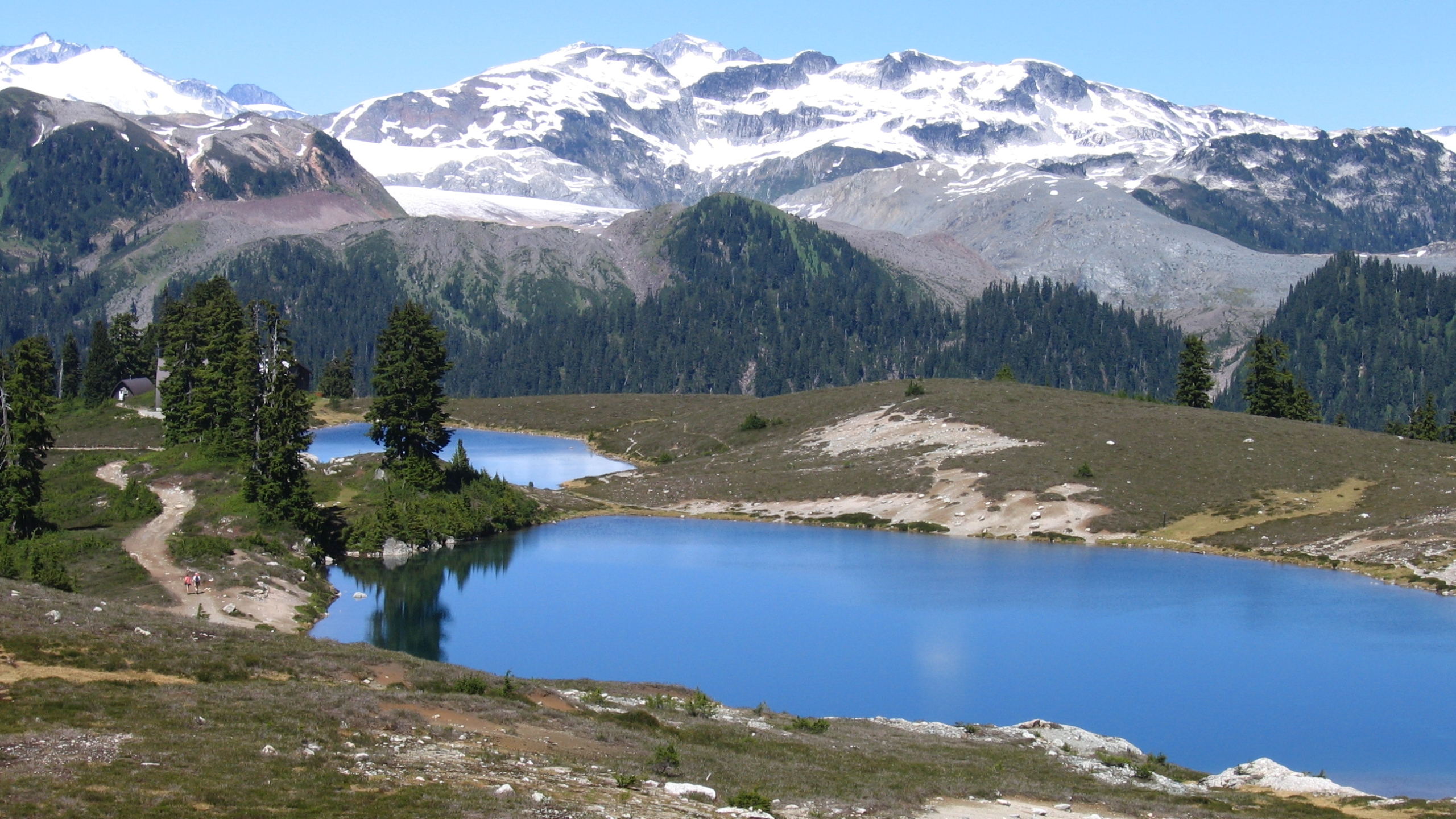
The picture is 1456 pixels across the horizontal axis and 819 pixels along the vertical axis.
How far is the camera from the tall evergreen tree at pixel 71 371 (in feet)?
599

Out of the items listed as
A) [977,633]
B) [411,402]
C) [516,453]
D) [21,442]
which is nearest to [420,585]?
[411,402]

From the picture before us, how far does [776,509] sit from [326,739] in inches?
3562

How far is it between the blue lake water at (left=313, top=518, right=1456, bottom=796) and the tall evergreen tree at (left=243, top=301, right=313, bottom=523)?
6.15 metres

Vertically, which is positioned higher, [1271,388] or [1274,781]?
[1271,388]

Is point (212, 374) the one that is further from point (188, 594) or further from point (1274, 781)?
point (1274, 781)

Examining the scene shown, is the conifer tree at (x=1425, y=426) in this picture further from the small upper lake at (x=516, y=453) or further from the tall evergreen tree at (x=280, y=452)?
the tall evergreen tree at (x=280, y=452)

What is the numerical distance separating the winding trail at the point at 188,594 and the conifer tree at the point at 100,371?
276 ft

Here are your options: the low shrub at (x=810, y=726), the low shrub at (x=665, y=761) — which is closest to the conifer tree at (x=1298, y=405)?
the low shrub at (x=810, y=726)

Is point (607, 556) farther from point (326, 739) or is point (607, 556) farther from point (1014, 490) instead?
point (326, 739)

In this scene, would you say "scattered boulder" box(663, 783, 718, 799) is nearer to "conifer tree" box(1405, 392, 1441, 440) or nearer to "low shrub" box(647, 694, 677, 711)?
"low shrub" box(647, 694, 677, 711)

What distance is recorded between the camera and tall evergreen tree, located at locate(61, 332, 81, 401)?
599ft

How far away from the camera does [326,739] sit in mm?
29484

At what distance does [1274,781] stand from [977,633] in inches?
1360

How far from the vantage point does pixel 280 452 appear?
81.2 meters
